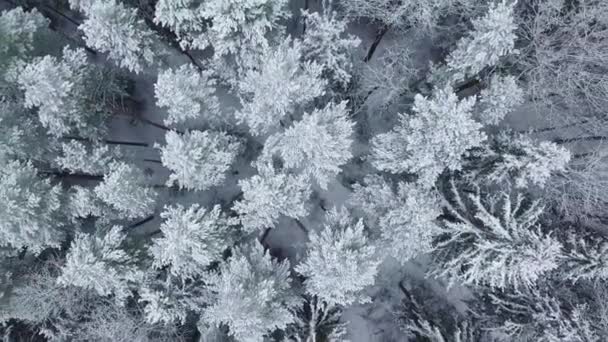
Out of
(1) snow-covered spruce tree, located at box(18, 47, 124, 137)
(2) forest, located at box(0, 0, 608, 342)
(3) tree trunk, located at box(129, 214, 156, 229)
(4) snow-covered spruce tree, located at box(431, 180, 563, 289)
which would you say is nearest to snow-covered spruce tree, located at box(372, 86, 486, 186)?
(2) forest, located at box(0, 0, 608, 342)

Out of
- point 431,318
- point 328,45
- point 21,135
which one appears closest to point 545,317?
point 431,318

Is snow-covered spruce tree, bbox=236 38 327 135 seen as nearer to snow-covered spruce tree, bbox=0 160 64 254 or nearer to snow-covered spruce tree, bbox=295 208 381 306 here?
snow-covered spruce tree, bbox=295 208 381 306

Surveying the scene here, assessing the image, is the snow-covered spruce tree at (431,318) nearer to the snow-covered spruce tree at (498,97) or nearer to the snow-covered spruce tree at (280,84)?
the snow-covered spruce tree at (498,97)

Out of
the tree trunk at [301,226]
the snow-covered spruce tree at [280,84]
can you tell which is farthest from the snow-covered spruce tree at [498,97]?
the tree trunk at [301,226]

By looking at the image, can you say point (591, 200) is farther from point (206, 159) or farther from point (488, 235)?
point (206, 159)

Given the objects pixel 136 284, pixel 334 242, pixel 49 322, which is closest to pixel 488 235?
pixel 334 242
